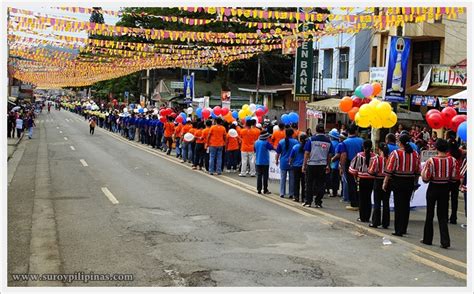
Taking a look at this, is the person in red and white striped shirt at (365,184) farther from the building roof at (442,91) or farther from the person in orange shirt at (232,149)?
the building roof at (442,91)

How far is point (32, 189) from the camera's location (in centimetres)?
1572

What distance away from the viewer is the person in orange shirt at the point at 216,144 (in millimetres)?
19547

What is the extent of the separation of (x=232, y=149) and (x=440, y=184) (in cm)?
1139

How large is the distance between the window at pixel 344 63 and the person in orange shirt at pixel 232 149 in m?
15.3

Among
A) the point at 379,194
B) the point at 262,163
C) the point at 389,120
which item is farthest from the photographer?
the point at 262,163

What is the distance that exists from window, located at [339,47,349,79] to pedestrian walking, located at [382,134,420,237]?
80.3ft

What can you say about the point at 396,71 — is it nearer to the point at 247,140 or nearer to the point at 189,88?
the point at 247,140

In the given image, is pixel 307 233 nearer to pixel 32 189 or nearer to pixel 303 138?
pixel 303 138

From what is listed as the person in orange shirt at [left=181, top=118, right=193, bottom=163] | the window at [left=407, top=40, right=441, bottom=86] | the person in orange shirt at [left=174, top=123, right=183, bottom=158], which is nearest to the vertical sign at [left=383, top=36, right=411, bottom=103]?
the person in orange shirt at [left=181, top=118, right=193, bottom=163]

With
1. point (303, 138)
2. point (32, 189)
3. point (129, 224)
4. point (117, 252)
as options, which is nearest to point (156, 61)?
point (32, 189)

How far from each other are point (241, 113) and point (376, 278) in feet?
48.0

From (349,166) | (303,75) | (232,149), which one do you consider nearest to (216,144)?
(232,149)

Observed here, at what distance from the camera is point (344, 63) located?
1374 inches

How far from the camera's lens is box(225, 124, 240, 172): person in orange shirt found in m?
20.3
